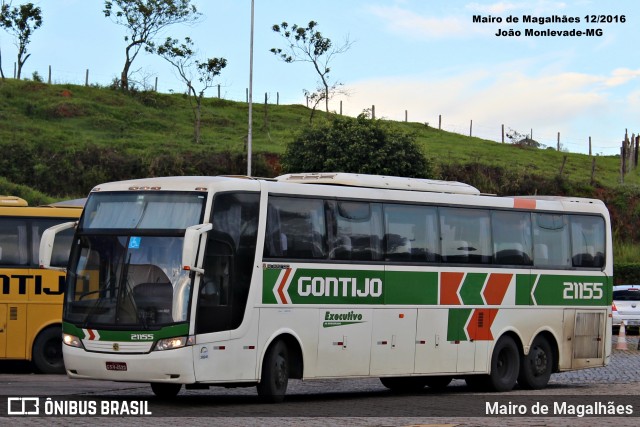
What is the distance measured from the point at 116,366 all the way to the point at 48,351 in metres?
7.84

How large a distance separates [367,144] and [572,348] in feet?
98.1

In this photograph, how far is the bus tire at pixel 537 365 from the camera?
21281 millimetres

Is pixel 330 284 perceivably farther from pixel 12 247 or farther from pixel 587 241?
pixel 12 247

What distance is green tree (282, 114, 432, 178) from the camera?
5084cm

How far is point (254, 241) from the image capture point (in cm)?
1639

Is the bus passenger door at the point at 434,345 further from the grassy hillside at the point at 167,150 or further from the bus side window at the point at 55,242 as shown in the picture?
the grassy hillside at the point at 167,150

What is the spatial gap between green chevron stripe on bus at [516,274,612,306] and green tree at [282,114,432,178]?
92.0ft

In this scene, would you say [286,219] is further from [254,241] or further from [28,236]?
[28,236]

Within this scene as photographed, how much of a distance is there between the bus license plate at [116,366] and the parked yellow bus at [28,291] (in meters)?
7.51

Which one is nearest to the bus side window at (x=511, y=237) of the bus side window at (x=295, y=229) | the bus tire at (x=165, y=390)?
the bus side window at (x=295, y=229)

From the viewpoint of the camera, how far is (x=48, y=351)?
22.7m

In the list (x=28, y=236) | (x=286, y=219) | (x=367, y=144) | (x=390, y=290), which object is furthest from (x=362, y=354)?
(x=367, y=144)

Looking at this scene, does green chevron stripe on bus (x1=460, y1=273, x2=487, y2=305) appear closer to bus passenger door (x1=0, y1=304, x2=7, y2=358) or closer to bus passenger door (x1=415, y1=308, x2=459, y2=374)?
bus passenger door (x1=415, y1=308, x2=459, y2=374)

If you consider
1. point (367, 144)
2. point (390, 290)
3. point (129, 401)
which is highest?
point (367, 144)
